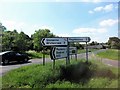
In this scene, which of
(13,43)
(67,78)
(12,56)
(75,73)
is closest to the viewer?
(67,78)

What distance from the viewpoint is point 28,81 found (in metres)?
11.4

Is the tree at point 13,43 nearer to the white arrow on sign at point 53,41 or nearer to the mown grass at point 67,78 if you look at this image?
the white arrow on sign at point 53,41

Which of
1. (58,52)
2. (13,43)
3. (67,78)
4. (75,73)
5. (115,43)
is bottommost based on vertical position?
(67,78)

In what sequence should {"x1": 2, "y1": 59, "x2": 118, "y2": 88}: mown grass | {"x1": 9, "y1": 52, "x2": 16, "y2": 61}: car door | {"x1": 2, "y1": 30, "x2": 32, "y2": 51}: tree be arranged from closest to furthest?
{"x1": 2, "y1": 59, "x2": 118, "y2": 88}: mown grass → {"x1": 9, "y1": 52, "x2": 16, "y2": 61}: car door → {"x1": 2, "y1": 30, "x2": 32, "y2": 51}: tree

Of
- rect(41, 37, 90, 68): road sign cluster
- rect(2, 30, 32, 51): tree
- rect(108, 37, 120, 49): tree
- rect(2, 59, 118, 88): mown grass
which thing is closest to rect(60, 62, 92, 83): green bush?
rect(2, 59, 118, 88): mown grass

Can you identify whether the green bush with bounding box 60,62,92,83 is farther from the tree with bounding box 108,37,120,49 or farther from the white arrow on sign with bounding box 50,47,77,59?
the tree with bounding box 108,37,120,49

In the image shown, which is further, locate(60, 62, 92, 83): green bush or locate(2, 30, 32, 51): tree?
locate(2, 30, 32, 51): tree

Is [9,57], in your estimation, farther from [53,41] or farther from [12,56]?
[53,41]

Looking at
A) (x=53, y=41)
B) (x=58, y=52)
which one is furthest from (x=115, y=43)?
(x=53, y=41)

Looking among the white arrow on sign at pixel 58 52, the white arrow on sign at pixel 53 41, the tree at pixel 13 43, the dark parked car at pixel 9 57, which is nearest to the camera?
the white arrow on sign at pixel 53 41

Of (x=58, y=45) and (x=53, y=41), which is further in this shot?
(x=58, y=45)

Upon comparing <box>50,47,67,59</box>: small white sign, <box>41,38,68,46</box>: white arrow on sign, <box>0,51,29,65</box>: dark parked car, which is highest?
<box>41,38,68,46</box>: white arrow on sign

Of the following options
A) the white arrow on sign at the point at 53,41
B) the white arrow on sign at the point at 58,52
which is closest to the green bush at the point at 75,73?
the white arrow on sign at the point at 58,52

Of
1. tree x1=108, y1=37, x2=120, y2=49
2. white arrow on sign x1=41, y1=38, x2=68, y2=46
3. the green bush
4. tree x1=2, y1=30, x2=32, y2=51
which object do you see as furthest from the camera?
tree x1=108, y1=37, x2=120, y2=49
